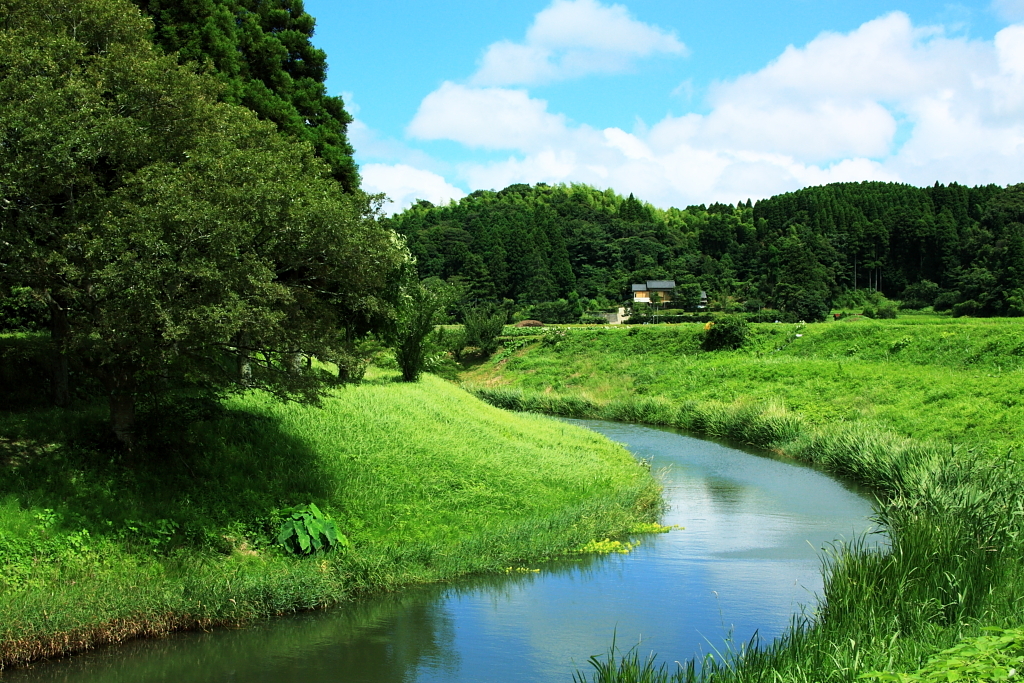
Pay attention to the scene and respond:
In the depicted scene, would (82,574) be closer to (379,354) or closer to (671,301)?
(379,354)

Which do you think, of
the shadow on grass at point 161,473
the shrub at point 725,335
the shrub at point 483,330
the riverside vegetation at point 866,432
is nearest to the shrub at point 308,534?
the shadow on grass at point 161,473

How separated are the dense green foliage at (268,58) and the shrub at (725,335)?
26703mm

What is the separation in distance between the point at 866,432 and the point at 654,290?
78008 millimetres

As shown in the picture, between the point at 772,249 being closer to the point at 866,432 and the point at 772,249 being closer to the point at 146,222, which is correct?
the point at 866,432

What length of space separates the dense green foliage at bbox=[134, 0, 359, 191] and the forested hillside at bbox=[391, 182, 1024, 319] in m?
57.1

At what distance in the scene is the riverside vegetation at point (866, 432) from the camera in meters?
8.67

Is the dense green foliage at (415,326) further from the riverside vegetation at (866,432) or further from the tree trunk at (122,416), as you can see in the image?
the tree trunk at (122,416)

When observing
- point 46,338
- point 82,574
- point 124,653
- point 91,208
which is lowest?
point 124,653

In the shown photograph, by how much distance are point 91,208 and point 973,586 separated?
13.1 meters

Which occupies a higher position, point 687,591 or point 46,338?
point 46,338

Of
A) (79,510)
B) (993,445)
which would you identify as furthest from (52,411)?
(993,445)

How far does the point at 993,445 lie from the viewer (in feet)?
68.8

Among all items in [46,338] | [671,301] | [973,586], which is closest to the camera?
[973,586]

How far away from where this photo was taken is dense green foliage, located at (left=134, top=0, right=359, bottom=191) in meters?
22.3
